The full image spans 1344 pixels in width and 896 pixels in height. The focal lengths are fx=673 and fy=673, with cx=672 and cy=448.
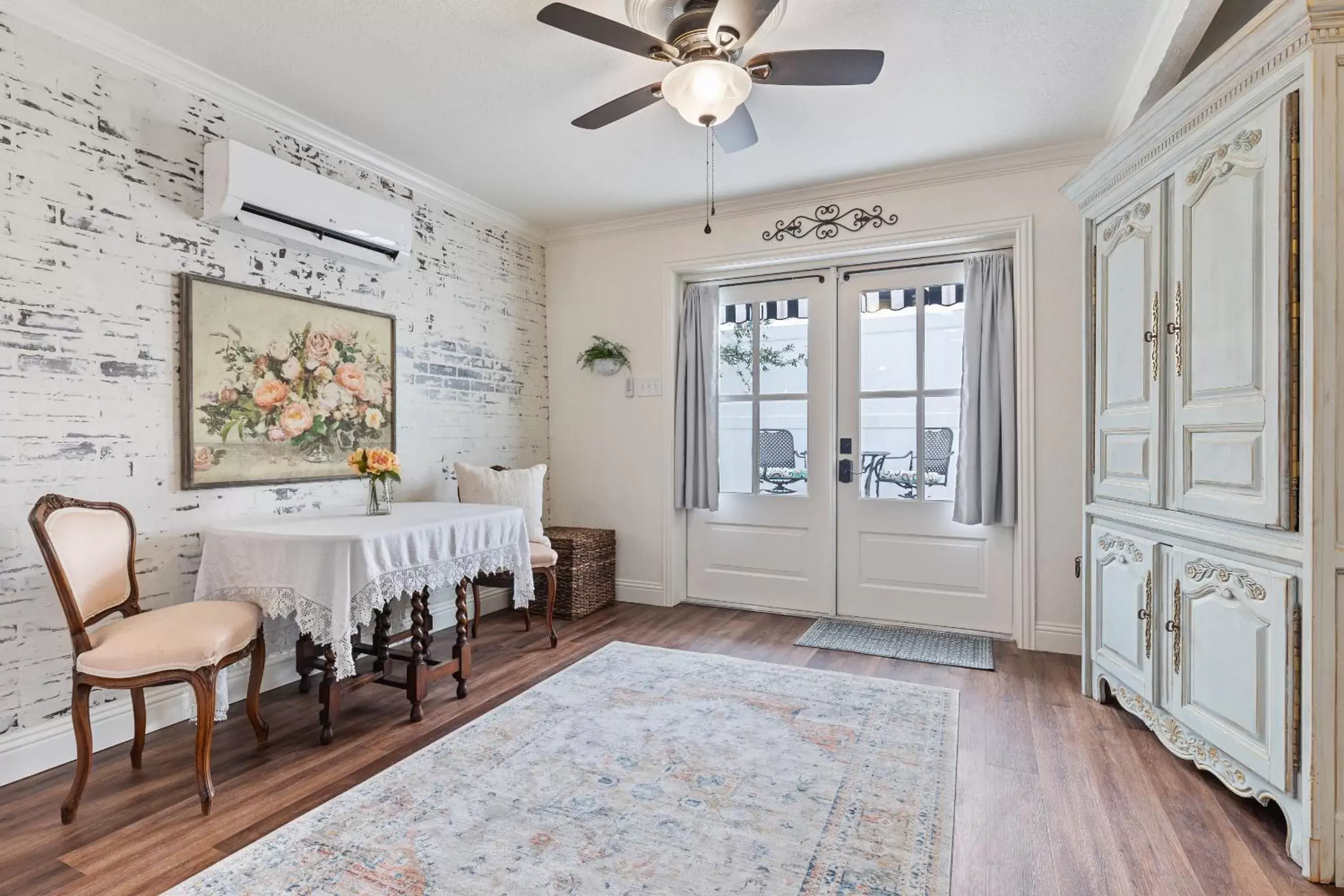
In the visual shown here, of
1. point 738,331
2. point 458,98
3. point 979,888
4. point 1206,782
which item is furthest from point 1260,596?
point 458,98

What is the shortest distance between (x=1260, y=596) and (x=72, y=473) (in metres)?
3.90

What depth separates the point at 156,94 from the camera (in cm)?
268

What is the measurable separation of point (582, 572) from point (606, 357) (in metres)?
1.50

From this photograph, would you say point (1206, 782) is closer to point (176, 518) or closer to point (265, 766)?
point (265, 766)

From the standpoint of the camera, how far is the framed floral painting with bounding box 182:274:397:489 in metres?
2.81

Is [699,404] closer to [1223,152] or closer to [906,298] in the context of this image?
[906,298]

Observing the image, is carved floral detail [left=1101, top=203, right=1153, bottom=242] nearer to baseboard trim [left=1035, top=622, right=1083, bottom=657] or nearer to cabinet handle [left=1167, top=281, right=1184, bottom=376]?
A: cabinet handle [left=1167, top=281, right=1184, bottom=376]

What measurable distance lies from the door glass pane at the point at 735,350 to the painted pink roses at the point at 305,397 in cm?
212

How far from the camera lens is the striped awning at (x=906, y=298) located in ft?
13.1

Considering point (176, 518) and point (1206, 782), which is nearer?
point (1206, 782)

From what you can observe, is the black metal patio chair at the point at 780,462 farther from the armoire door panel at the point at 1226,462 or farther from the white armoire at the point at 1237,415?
the armoire door panel at the point at 1226,462

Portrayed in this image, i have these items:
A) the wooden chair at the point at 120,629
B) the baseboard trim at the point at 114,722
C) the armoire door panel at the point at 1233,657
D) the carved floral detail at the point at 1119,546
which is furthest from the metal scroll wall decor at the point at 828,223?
the baseboard trim at the point at 114,722

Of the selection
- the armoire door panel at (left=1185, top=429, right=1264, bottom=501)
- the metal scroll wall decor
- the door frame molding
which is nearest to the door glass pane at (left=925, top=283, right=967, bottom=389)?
the door frame molding

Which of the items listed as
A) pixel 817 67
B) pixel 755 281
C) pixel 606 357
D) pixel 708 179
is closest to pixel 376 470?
pixel 606 357
